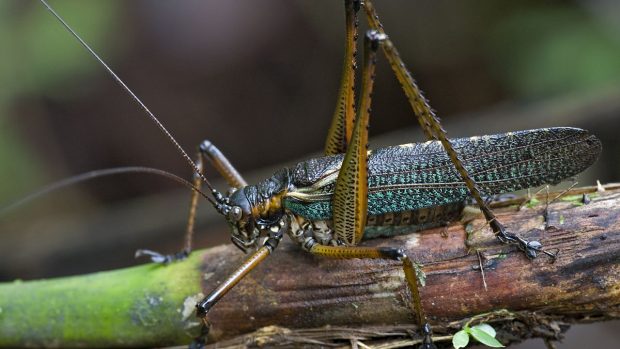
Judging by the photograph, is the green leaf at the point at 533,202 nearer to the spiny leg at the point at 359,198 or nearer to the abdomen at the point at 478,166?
the abdomen at the point at 478,166

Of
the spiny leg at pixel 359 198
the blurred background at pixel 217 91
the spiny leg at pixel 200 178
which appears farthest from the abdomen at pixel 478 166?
the blurred background at pixel 217 91

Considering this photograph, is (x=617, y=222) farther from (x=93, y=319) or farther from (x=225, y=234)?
(x=225, y=234)

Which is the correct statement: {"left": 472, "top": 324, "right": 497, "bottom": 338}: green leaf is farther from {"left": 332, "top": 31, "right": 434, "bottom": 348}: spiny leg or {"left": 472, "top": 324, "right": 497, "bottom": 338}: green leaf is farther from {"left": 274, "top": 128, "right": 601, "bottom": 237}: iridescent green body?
{"left": 274, "top": 128, "right": 601, "bottom": 237}: iridescent green body

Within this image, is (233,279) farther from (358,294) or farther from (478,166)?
(478,166)

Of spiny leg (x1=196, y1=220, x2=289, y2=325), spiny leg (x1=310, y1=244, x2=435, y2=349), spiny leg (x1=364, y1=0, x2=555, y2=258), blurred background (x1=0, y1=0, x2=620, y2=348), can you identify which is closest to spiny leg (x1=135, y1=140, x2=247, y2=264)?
spiny leg (x1=196, y1=220, x2=289, y2=325)

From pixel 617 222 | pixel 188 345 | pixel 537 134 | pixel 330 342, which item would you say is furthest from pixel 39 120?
pixel 617 222
